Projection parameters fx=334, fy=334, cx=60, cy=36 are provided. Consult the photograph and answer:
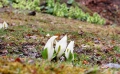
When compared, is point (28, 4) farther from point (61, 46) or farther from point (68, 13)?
point (61, 46)

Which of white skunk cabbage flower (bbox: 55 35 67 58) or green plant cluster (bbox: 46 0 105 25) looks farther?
green plant cluster (bbox: 46 0 105 25)

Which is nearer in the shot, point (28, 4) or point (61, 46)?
point (61, 46)

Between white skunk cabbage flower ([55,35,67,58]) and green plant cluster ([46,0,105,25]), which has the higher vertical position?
white skunk cabbage flower ([55,35,67,58])

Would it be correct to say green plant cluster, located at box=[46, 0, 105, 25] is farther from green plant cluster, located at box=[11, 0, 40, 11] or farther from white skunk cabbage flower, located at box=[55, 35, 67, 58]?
white skunk cabbage flower, located at box=[55, 35, 67, 58]

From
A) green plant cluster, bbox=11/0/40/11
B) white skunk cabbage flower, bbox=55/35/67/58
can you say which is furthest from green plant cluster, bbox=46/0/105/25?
white skunk cabbage flower, bbox=55/35/67/58

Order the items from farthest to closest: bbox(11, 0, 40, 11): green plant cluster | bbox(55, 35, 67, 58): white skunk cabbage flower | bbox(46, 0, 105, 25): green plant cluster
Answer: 1. bbox(46, 0, 105, 25): green plant cluster
2. bbox(11, 0, 40, 11): green plant cluster
3. bbox(55, 35, 67, 58): white skunk cabbage flower

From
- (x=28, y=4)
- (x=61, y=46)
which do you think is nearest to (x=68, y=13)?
(x=28, y=4)

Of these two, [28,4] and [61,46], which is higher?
[61,46]

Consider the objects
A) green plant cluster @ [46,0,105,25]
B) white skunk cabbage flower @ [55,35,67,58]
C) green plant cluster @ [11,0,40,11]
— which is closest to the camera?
white skunk cabbage flower @ [55,35,67,58]

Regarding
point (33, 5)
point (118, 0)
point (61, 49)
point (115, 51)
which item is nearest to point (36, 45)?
point (115, 51)

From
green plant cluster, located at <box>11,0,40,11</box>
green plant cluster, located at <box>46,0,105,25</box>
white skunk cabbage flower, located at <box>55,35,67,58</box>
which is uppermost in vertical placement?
white skunk cabbage flower, located at <box>55,35,67,58</box>

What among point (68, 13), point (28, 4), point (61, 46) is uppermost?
point (61, 46)
